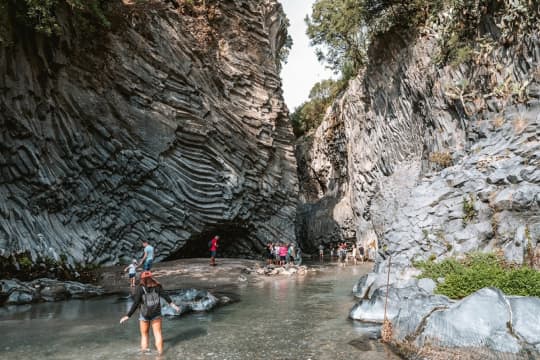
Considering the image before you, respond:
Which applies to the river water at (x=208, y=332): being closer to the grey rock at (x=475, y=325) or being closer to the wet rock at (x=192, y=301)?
the wet rock at (x=192, y=301)

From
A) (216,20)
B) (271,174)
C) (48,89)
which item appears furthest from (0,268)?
(216,20)

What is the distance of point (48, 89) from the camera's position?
2092 cm

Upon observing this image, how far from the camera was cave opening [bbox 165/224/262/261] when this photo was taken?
28.2 m

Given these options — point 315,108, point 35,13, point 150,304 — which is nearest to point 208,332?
point 150,304

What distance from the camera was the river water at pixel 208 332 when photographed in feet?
25.8

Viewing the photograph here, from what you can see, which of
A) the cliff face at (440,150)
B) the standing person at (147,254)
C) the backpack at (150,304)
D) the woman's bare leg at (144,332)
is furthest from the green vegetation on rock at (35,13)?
the cliff face at (440,150)

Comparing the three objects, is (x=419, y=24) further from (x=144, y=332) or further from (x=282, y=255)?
(x=144, y=332)

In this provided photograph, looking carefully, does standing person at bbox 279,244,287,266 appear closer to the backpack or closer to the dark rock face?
the dark rock face

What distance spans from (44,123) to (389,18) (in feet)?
67.9

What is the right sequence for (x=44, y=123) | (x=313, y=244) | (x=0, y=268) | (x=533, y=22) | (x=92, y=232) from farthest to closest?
1. (x=313, y=244)
2. (x=92, y=232)
3. (x=44, y=123)
4. (x=533, y=22)
5. (x=0, y=268)

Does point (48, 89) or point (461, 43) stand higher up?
point (461, 43)

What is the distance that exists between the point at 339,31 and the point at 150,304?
85.9 feet

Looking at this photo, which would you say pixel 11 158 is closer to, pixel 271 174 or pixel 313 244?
pixel 271 174

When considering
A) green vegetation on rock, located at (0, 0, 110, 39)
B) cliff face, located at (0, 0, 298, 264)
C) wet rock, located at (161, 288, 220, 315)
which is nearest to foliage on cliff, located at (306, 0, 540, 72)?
cliff face, located at (0, 0, 298, 264)
